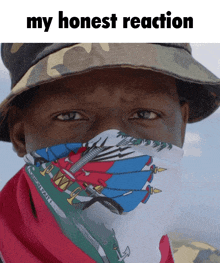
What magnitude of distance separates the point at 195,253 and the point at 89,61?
4.46 feet

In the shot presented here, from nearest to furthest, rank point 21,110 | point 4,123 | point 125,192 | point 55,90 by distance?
1. point 125,192
2. point 55,90
3. point 21,110
4. point 4,123

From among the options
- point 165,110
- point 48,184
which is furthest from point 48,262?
point 165,110

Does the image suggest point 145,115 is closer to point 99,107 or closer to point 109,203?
point 99,107

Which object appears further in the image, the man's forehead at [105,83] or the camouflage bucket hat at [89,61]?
the man's forehead at [105,83]

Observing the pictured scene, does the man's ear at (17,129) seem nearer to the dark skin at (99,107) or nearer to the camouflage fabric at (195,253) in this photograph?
the dark skin at (99,107)

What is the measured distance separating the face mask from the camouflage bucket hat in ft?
0.80

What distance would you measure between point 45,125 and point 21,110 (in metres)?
0.19

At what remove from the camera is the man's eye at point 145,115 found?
1.22 meters

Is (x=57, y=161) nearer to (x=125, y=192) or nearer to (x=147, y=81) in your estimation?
(x=125, y=192)

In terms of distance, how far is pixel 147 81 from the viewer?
1221mm

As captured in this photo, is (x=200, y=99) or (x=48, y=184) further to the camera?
(x=200, y=99)

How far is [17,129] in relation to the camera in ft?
4.58

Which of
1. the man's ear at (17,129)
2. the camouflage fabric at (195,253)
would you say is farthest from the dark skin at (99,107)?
the camouflage fabric at (195,253)

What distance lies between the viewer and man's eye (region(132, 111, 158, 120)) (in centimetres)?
122
